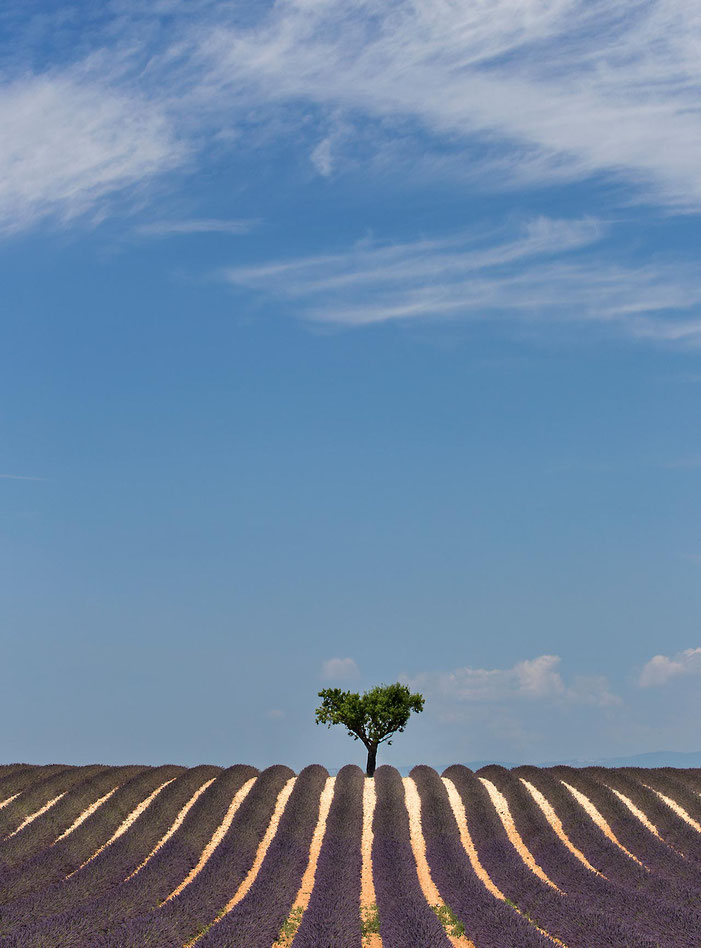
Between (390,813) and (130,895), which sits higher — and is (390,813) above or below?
above

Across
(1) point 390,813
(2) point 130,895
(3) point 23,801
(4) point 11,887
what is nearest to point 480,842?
(1) point 390,813

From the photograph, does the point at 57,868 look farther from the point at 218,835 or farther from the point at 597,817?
the point at 597,817

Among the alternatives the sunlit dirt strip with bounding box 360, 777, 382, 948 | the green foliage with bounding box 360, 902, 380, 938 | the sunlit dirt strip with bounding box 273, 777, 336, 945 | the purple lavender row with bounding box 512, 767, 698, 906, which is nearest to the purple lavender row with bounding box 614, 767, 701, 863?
the purple lavender row with bounding box 512, 767, 698, 906

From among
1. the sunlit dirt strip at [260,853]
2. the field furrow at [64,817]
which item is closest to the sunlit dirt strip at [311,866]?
the sunlit dirt strip at [260,853]

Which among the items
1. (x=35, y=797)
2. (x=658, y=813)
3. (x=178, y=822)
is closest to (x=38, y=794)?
(x=35, y=797)

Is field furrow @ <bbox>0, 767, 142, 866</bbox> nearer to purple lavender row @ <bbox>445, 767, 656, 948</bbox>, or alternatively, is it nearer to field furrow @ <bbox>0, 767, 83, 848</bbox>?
field furrow @ <bbox>0, 767, 83, 848</bbox>

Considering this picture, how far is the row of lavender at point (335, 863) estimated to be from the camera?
18641 mm

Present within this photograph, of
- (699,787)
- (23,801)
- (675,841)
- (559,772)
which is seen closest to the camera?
(675,841)

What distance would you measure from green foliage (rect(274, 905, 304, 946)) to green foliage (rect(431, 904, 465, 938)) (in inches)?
138

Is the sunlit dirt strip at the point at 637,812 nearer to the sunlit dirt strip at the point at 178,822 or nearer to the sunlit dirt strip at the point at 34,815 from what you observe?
the sunlit dirt strip at the point at 178,822

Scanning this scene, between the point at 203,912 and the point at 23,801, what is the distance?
47.0 feet

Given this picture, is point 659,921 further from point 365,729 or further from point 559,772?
point 365,729

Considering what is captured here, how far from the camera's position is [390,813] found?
32.2m

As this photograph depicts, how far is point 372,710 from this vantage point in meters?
44.8
